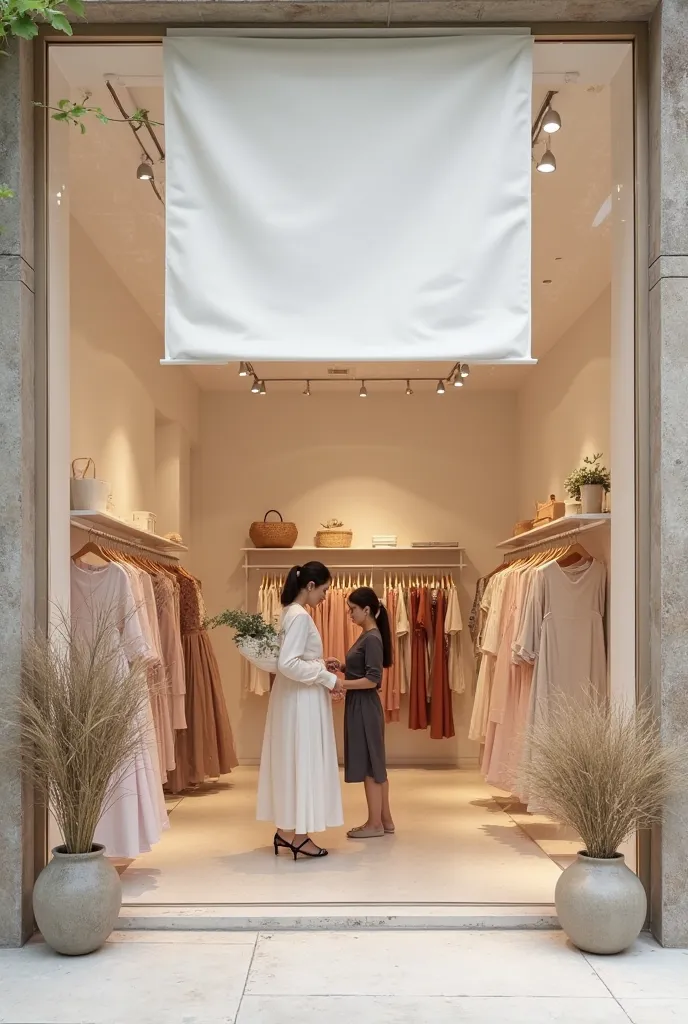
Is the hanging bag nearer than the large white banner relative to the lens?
No

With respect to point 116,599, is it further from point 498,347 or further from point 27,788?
point 498,347

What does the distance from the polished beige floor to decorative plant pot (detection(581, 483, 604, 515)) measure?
1814mm

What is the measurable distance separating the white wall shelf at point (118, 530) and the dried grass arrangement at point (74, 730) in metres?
1.05

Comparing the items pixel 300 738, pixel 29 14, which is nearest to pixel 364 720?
pixel 300 738

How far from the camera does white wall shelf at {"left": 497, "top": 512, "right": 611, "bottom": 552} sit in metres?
5.22

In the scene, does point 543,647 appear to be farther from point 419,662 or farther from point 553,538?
point 419,662

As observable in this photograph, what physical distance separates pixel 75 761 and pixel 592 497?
3.02 m

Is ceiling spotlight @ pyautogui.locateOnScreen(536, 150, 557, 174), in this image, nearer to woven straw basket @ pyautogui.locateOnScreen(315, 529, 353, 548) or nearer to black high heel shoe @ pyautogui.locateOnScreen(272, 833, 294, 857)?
black high heel shoe @ pyautogui.locateOnScreen(272, 833, 294, 857)

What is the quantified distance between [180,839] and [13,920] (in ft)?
6.62

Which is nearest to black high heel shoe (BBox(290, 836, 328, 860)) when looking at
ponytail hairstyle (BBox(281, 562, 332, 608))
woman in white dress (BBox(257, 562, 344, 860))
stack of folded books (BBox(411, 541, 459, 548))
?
woman in white dress (BBox(257, 562, 344, 860))

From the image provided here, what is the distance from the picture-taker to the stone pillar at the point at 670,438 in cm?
392

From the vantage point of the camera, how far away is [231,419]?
943 cm

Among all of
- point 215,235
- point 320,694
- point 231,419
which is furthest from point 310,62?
point 231,419

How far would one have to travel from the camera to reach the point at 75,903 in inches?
144
